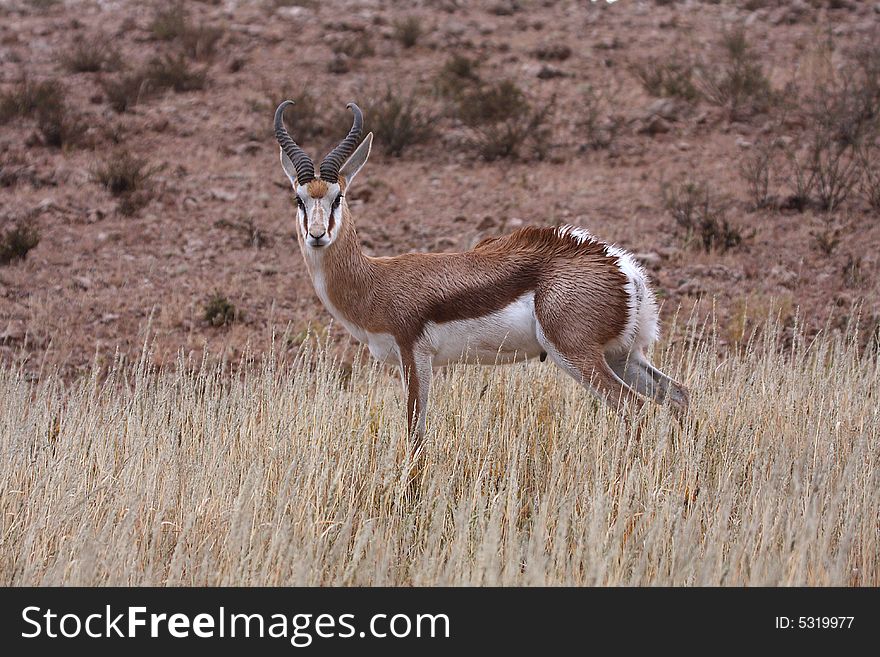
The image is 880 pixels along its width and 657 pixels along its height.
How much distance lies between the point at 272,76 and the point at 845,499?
15554 millimetres

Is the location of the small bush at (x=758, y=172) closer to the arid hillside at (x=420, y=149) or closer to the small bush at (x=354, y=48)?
the arid hillside at (x=420, y=149)

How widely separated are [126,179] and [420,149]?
190 inches

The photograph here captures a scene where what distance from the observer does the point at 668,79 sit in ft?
59.9

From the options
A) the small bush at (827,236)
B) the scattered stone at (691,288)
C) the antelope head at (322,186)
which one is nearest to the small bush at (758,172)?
the small bush at (827,236)

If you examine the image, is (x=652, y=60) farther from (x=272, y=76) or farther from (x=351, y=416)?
(x=351, y=416)

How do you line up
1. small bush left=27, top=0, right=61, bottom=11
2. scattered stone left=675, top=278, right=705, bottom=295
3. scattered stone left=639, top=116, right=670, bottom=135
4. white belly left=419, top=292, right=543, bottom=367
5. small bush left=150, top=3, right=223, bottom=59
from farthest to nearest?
small bush left=27, top=0, right=61, bottom=11 < small bush left=150, top=3, right=223, bottom=59 < scattered stone left=639, top=116, right=670, bottom=135 < scattered stone left=675, top=278, right=705, bottom=295 < white belly left=419, top=292, right=543, bottom=367

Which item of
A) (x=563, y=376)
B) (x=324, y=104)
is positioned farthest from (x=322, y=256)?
(x=324, y=104)

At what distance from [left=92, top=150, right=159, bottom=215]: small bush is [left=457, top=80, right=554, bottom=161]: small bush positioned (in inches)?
212

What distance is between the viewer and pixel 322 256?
6746mm

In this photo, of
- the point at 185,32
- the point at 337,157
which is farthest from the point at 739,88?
the point at 337,157

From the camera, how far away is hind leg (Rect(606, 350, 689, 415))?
6.73 metres

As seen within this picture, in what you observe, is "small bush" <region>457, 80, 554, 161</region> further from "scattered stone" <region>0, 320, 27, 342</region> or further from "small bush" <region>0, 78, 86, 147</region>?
"scattered stone" <region>0, 320, 27, 342</region>

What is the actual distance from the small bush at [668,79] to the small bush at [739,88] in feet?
0.94

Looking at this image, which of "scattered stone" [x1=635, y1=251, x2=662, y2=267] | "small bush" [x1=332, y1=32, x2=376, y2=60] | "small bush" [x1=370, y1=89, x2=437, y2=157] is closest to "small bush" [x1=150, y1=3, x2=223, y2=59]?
"small bush" [x1=332, y1=32, x2=376, y2=60]
